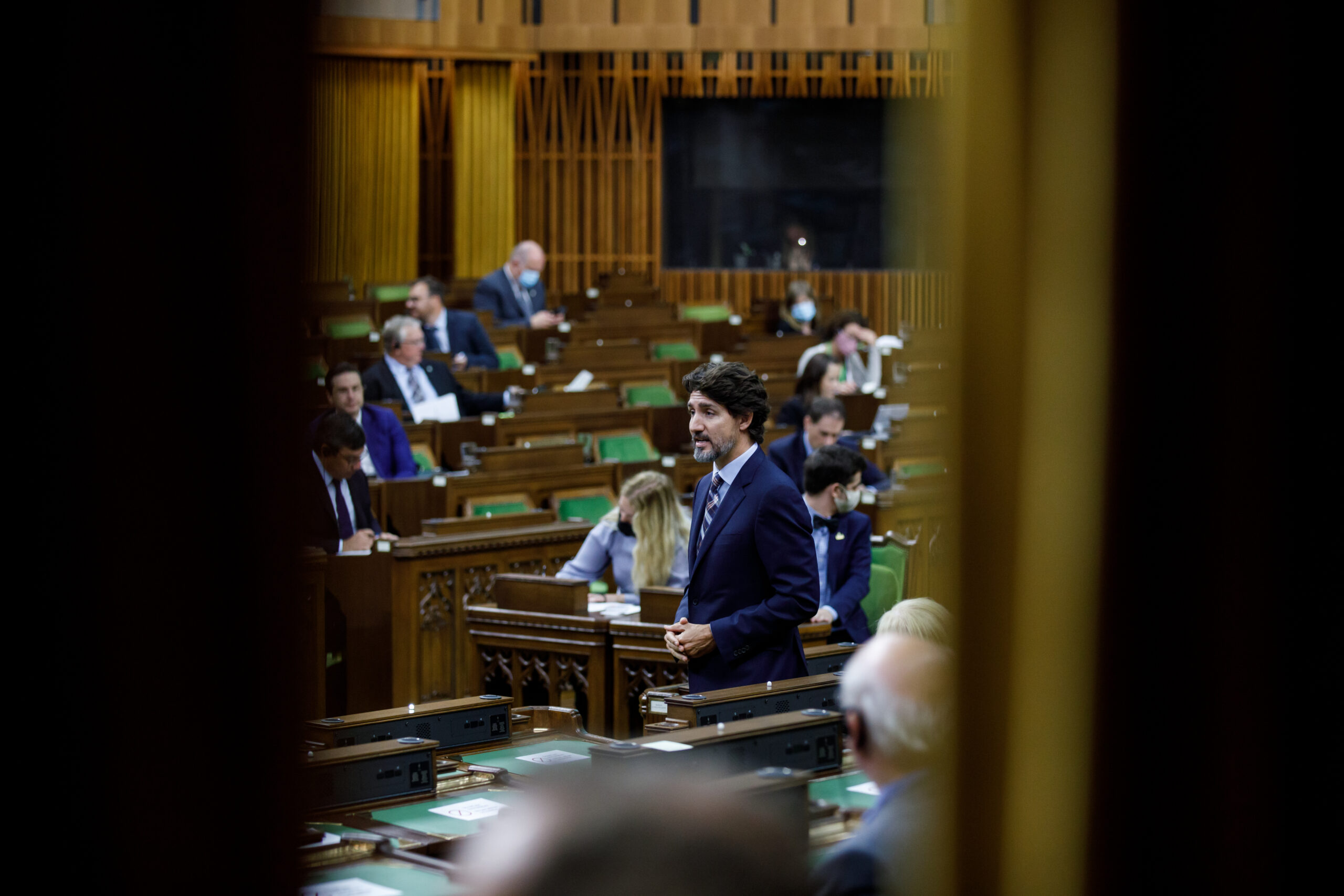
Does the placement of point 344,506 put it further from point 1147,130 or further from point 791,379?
point 791,379

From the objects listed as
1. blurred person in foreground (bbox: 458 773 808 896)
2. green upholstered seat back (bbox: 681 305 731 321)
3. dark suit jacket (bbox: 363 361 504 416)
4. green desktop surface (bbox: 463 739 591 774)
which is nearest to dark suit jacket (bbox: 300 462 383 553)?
green desktop surface (bbox: 463 739 591 774)

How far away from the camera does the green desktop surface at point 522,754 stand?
3072mm

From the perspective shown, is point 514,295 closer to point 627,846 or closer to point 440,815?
point 440,815

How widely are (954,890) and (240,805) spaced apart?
0.61 m

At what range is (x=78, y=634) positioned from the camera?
1016mm

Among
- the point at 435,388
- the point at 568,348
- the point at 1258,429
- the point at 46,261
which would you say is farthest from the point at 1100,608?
the point at 568,348

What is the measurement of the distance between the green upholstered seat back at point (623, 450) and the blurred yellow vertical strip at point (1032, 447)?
6.88 meters

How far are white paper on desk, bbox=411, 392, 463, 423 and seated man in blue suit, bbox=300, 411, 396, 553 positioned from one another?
6.44 ft

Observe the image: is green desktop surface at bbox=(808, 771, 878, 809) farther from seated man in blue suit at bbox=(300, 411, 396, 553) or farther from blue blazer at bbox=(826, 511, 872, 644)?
seated man in blue suit at bbox=(300, 411, 396, 553)

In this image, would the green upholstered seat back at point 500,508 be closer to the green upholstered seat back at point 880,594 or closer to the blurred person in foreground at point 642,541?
the blurred person in foreground at point 642,541

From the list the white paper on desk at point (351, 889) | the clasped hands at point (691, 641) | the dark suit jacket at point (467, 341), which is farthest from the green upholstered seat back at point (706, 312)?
the white paper on desk at point (351, 889)

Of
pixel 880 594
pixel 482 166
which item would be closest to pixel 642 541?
pixel 880 594

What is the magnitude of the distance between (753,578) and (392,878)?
137cm

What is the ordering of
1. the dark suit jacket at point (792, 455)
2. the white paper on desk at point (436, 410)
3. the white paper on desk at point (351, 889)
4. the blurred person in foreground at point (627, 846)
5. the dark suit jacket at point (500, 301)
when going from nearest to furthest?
the blurred person in foreground at point (627, 846), the white paper on desk at point (351, 889), the dark suit jacket at point (792, 455), the white paper on desk at point (436, 410), the dark suit jacket at point (500, 301)
